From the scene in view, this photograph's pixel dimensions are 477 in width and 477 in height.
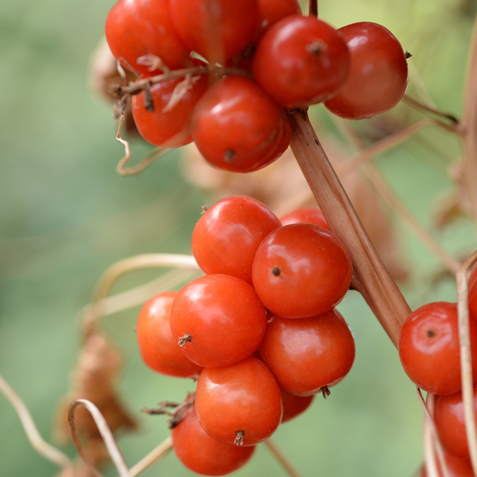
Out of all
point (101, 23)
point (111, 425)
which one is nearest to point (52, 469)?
point (111, 425)

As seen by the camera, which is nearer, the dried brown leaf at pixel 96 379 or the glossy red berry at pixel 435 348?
the glossy red berry at pixel 435 348

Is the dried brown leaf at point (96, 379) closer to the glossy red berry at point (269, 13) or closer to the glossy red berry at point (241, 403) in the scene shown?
the glossy red berry at point (241, 403)

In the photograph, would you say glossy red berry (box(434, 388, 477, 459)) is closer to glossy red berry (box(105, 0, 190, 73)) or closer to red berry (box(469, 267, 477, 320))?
red berry (box(469, 267, 477, 320))

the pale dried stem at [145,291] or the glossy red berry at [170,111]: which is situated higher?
the glossy red berry at [170,111]

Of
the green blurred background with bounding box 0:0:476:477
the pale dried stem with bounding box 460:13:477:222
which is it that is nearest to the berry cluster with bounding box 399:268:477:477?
the pale dried stem with bounding box 460:13:477:222

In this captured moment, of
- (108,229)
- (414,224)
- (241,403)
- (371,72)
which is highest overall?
(371,72)

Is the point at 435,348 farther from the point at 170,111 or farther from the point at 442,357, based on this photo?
the point at 170,111

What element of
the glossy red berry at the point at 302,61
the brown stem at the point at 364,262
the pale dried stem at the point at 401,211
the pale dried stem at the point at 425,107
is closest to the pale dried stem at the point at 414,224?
the pale dried stem at the point at 401,211

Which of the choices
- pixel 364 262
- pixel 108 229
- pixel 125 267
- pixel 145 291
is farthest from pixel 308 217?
pixel 108 229
